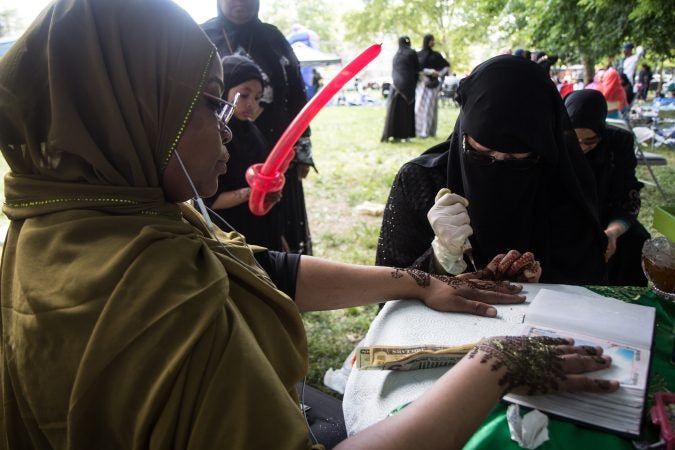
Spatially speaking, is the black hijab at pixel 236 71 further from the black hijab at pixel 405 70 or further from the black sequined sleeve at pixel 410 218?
the black hijab at pixel 405 70

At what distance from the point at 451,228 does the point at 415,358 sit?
1.69 ft

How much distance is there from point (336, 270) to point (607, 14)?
259 inches

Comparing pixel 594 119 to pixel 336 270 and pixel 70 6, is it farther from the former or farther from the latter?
pixel 70 6

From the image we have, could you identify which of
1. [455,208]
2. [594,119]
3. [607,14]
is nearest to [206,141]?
[455,208]

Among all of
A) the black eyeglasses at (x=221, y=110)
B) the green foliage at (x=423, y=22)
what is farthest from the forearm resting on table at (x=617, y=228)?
the green foliage at (x=423, y=22)

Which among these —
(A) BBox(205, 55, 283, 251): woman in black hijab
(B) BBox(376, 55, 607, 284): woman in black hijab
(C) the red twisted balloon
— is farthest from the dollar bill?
(A) BBox(205, 55, 283, 251): woman in black hijab

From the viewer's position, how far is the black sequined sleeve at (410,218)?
1680 mm

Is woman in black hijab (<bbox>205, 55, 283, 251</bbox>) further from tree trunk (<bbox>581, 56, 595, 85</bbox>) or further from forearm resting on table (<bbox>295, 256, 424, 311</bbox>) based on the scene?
tree trunk (<bbox>581, 56, 595, 85</bbox>)

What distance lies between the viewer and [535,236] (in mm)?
1625

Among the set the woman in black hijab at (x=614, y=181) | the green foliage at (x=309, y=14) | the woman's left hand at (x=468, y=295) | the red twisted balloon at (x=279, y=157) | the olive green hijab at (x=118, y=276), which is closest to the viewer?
the olive green hijab at (x=118, y=276)

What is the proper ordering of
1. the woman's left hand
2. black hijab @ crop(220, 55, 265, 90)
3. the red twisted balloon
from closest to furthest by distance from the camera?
1. the woman's left hand
2. the red twisted balloon
3. black hijab @ crop(220, 55, 265, 90)

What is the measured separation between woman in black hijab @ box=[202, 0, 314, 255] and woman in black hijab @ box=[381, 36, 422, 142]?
598 centimetres

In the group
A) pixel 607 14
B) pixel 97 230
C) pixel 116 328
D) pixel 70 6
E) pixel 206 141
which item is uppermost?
pixel 607 14

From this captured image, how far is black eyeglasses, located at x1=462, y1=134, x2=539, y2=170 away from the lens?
1.44 metres
